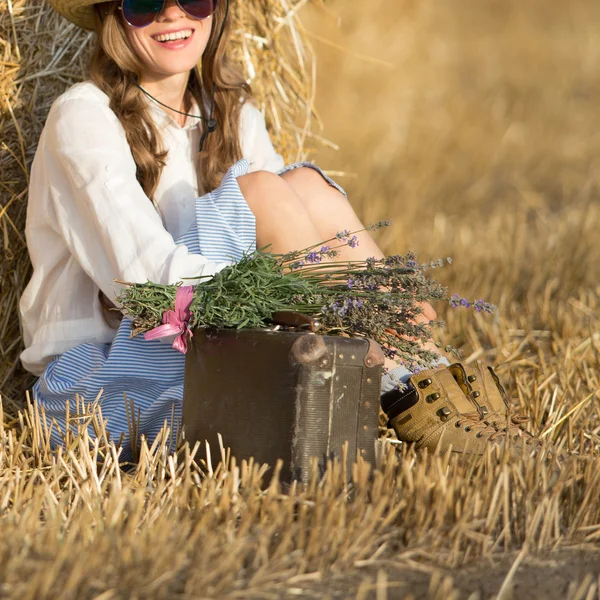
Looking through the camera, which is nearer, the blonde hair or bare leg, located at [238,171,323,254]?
bare leg, located at [238,171,323,254]

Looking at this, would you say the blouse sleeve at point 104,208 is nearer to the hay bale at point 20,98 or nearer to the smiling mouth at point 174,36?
the smiling mouth at point 174,36

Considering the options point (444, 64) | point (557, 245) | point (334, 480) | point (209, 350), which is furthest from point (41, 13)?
point (444, 64)

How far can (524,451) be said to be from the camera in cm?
178

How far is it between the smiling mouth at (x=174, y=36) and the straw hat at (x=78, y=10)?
160 mm

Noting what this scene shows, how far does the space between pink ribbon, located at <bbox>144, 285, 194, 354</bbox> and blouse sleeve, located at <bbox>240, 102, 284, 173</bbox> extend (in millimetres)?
821

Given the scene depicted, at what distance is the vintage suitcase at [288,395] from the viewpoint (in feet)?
5.71

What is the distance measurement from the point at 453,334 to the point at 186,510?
63.7 inches

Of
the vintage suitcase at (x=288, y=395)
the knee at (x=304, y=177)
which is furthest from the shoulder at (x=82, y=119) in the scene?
the vintage suitcase at (x=288, y=395)

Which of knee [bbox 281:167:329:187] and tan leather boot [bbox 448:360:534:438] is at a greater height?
knee [bbox 281:167:329:187]

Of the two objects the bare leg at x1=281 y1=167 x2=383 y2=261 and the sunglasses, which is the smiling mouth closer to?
the sunglasses

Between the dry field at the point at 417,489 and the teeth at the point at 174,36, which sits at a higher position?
the teeth at the point at 174,36

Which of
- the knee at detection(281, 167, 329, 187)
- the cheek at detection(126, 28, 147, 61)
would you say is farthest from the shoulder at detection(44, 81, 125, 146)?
the knee at detection(281, 167, 329, 187)

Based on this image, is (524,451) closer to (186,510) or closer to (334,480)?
(334,480)

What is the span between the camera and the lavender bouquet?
5.95 ft
